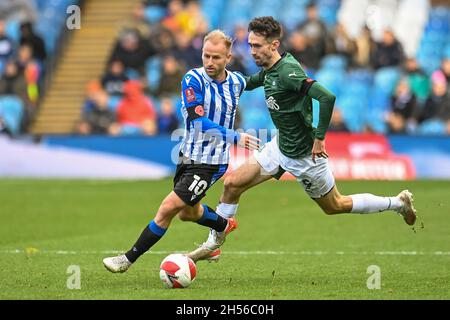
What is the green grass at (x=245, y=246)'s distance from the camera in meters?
7.91

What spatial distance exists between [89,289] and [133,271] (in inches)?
49.0

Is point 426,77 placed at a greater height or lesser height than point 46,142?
greater

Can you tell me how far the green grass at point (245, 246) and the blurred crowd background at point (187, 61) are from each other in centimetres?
312

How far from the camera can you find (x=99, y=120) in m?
21.8

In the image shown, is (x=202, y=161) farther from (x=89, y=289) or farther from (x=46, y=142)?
(x=46, y=142)

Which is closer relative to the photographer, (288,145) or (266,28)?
(266,28)

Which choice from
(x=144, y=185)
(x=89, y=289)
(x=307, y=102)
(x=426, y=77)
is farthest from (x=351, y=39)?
(x=89, y=289)

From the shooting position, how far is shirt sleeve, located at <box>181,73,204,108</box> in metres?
8.29

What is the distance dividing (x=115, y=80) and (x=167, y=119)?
2.11 meters

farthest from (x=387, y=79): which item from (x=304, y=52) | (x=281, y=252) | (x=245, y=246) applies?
(x=281, y=252)

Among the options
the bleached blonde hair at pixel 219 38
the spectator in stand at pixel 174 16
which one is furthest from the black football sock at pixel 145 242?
the spectator in stand at pixel 174 16

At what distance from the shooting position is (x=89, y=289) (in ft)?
25.6

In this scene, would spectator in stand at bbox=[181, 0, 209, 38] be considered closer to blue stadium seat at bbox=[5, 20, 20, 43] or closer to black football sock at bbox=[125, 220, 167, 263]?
blue stadium seat at bbox=[5, 20, 20, 43]

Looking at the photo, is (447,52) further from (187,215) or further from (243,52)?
(187,215)
